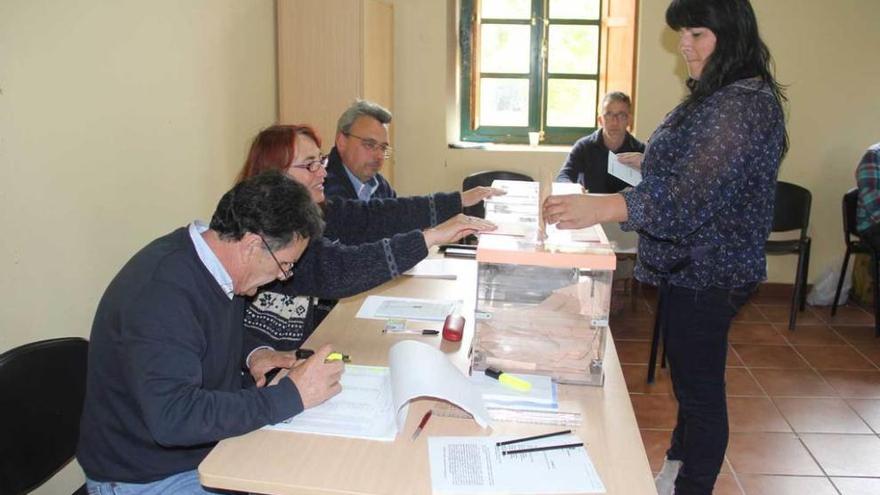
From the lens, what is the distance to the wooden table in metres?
1.28

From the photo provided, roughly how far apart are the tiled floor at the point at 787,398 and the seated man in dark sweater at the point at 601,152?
0.86 m

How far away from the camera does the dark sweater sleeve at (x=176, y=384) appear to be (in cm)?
133


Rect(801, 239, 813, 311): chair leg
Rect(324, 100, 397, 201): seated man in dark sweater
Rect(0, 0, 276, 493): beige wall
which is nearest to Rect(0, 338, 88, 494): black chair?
Rect(0, 0, 276, 493): beige wall

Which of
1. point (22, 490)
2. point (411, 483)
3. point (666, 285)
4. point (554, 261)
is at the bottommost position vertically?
point (22, 490)

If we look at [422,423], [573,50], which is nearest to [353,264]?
[422,423]

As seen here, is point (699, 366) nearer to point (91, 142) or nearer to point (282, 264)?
point (282, 264)

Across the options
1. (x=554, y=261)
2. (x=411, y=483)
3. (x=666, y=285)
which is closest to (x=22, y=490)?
(x=411, y=483)

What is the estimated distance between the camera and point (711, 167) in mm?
1751

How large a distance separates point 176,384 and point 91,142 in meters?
1.28

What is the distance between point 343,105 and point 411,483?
3.08 meters

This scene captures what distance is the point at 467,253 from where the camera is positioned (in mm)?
2910

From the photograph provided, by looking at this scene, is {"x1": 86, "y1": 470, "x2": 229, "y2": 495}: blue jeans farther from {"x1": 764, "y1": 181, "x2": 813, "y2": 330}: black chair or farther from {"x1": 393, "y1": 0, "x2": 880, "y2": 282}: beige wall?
{"x1": 764, "y1": 181, "x2": 813, "y2": 330}: black chair

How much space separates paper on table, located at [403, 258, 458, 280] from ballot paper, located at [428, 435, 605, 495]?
1.16 meters

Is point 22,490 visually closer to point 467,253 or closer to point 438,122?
point 467,253
